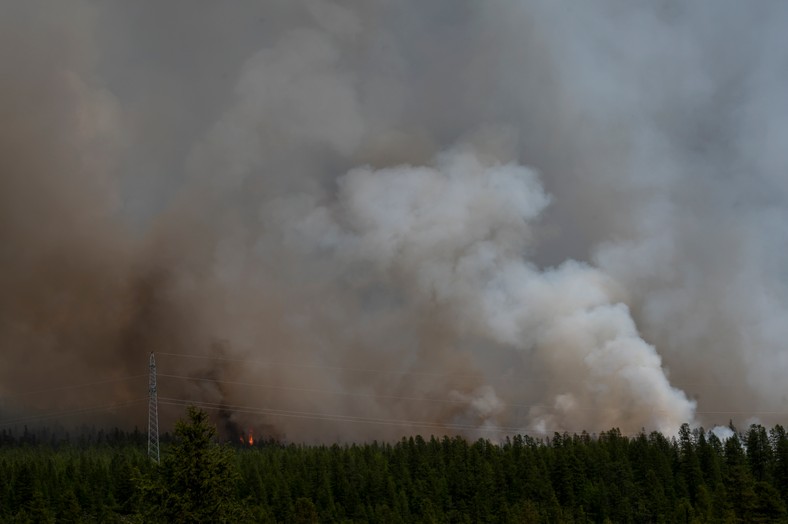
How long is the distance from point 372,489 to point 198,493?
148657mm

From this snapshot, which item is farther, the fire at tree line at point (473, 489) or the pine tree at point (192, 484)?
the fire at tree line at point (473, 489)

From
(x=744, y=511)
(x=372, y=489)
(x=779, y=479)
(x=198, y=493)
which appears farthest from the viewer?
(x=372, y=489)

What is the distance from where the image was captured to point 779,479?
555ft

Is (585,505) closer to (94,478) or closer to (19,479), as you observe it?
→ (94,478)

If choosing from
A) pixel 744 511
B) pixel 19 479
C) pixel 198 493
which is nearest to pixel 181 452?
pixel 198 493

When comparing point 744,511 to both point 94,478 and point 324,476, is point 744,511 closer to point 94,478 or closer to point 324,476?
point 324,476

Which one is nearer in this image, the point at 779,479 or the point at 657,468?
the point at 779,479

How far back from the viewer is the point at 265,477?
185 m

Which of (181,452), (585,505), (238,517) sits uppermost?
(181,452)

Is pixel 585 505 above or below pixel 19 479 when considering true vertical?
below

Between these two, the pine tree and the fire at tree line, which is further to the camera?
the fire at tree line

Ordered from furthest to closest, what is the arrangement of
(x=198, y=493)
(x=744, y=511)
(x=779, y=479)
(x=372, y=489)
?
(x=372, y=489)
(x=779, y=479)
(x=744, y=511)
(x=198, y=493)

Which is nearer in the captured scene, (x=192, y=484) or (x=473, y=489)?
(x=192, y=484)

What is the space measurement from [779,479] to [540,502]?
51.6 meters
